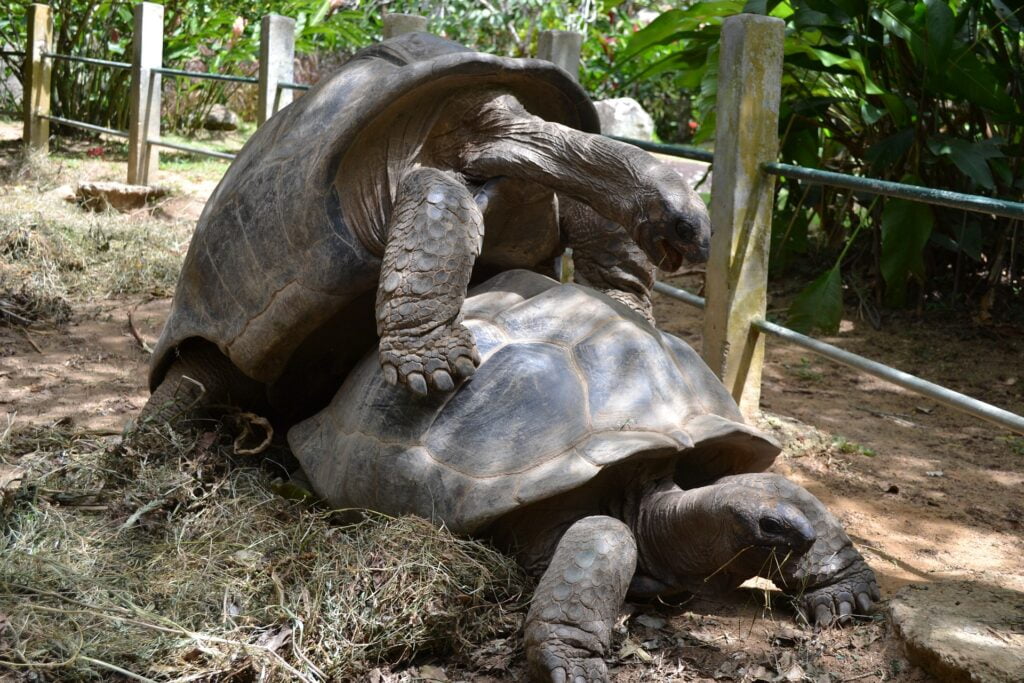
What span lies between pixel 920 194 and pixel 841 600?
3.96ft

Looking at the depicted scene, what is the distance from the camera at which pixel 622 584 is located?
2414 mm

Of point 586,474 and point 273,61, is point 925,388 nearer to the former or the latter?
point 586,474

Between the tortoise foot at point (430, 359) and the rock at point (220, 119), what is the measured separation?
9.85 m

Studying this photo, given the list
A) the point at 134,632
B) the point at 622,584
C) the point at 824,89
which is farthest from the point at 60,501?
the point at 824,89

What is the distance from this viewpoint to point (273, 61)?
6984 millimetres

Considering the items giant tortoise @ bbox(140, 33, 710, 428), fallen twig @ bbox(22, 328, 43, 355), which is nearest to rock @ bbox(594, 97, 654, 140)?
fallen twig @ bbox(22, 328, 43, 355)

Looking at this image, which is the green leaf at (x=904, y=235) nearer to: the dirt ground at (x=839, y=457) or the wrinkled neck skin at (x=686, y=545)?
the dirt ground at (x=839, y=457)

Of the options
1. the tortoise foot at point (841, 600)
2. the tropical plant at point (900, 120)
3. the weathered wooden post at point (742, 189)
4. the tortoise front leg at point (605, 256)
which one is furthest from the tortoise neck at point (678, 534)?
the tropical plant at point (900, 120)

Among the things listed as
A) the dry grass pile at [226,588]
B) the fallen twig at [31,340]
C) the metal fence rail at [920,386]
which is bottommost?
the fallen twig at [31,340]

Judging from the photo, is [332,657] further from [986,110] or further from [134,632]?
[986,110]

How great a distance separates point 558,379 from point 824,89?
3.72m

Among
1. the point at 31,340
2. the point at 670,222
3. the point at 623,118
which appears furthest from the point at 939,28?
the point at 623,118

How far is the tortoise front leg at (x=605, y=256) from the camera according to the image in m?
3.60

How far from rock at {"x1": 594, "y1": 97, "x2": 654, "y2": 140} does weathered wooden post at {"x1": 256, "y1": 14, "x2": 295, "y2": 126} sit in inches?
175
